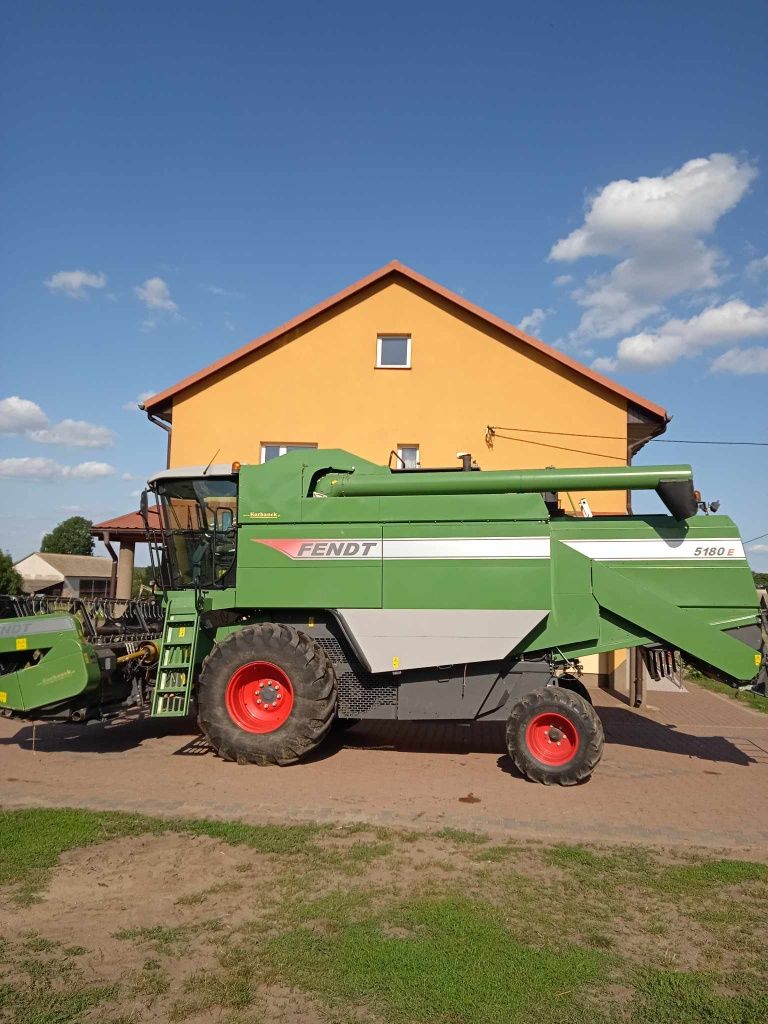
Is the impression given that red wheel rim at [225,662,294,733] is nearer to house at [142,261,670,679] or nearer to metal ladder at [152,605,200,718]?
metal ladder at [152,605,200,718]

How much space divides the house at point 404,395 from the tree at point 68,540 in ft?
265

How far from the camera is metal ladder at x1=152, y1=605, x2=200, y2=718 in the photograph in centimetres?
797

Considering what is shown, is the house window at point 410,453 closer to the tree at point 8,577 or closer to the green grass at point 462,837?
the green grass at point 462,837

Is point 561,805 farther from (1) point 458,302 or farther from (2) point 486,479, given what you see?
(1) point 458,302

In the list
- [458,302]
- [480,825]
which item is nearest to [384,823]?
[480,825]

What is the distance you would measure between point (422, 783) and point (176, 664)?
2.99 m

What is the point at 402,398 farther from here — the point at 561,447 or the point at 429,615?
the point at 429,615

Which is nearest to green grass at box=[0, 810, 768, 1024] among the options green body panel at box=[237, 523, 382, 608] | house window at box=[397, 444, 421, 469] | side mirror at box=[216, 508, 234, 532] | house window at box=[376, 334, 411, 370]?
green body panel at box=[237, 523, 382, 608]

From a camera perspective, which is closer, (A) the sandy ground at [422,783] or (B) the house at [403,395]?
(A) the sandy ground at [422,783]

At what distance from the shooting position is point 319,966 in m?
3.64

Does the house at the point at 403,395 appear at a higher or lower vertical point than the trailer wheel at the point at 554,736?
higher

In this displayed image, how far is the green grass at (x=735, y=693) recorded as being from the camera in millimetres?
13008

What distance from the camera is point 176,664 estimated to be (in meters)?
8.09

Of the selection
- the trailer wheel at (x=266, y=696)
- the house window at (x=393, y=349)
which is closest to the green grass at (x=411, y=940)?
the trailer wheel at (x=266, y=696)
